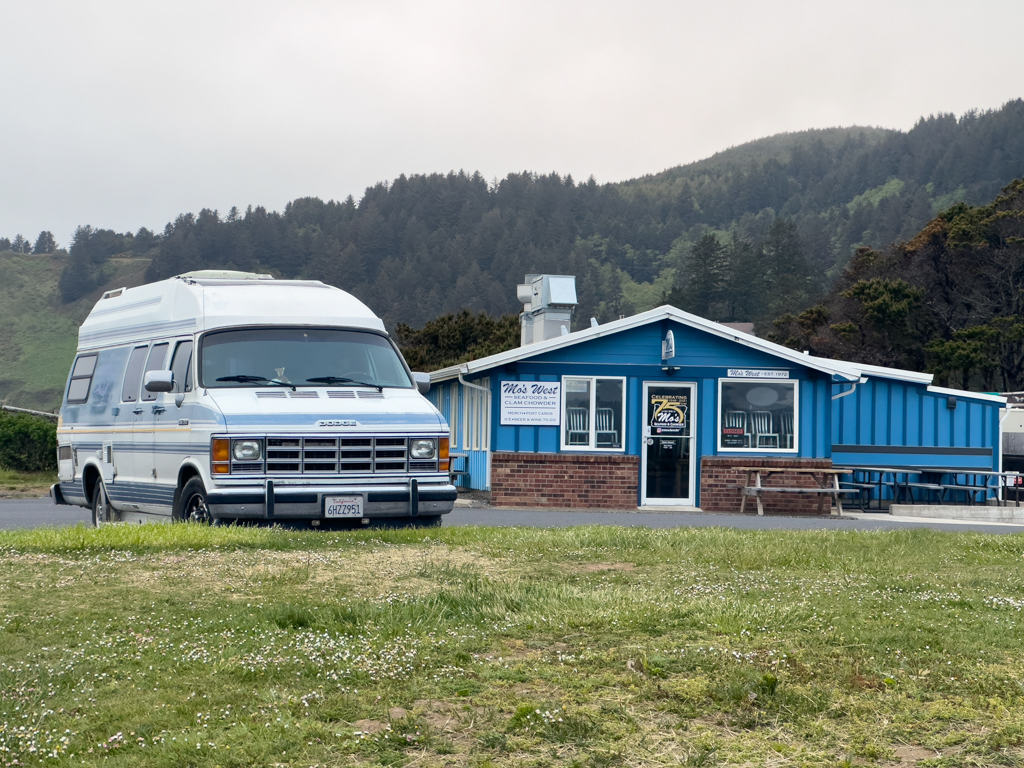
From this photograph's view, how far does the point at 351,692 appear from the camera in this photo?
488 cm

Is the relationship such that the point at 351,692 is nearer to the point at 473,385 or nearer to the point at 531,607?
the point at 531,607

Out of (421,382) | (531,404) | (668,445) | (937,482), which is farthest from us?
(937,482)

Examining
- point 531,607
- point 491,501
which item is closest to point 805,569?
point 531,607

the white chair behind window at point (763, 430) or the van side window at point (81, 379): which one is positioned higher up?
the van side window at point (81, 379)

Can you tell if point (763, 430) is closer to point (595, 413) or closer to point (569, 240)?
point (595, 413)

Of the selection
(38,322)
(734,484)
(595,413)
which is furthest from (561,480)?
(38,322)

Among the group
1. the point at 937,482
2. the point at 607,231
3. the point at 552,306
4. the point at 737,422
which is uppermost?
the point at 607,231

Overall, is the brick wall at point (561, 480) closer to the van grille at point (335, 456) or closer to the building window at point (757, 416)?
the building window at point (757, 416)

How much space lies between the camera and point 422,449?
1124 cm

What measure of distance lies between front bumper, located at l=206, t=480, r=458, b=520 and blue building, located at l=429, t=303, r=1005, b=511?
9.76 meters

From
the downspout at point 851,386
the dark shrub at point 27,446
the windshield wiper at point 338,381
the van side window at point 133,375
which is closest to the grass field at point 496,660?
the windshield wiper at point 338,381

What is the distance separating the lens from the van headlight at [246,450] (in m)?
10.6

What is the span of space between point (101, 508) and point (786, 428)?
42.2ft

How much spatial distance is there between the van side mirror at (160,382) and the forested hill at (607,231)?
70.5 meters
